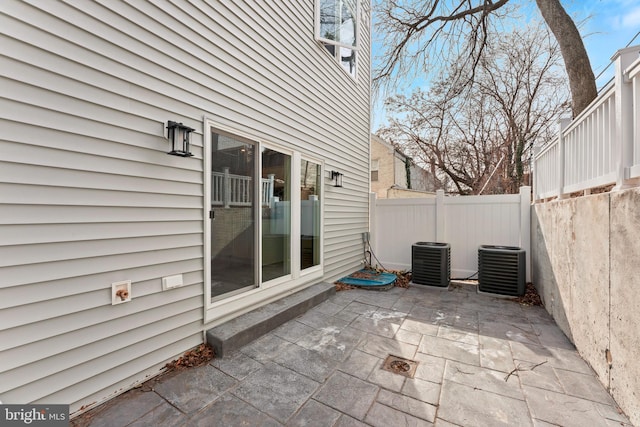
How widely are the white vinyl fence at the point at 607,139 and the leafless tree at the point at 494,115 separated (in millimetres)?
6178

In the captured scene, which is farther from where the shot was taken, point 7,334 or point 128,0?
point 128,0

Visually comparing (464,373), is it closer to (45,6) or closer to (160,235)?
(160,235)

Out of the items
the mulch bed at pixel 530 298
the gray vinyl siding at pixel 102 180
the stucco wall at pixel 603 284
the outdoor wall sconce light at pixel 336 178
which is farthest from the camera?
the outdoor wall sconce light at pixel 336 178

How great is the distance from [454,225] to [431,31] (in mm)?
4988

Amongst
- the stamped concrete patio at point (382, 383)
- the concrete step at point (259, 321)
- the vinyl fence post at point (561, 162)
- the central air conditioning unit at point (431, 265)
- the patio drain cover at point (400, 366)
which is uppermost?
the vinyl fence post at point (561, 162)

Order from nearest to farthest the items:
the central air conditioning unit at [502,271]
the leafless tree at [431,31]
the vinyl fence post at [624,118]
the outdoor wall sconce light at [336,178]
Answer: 1. the vinyl fence post at [624,118]
2. the central air conditioning unit at [502,271]
3. the outdoor wall sconce light at [336,178]
4. the leafless tree at [431,31]

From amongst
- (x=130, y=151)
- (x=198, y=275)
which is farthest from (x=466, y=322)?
(x=130, y=151)

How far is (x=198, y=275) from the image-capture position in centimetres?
257

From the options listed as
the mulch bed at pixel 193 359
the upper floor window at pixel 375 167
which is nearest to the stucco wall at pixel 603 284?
the mulch bed at pixel 193 359

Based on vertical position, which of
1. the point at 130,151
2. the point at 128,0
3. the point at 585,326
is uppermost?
the point at 128,0

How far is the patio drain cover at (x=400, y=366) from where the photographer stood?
2.30 m

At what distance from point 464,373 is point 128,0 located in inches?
159

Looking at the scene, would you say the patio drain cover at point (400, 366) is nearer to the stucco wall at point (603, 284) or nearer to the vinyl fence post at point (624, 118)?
the stucco wall at point (603, 284)

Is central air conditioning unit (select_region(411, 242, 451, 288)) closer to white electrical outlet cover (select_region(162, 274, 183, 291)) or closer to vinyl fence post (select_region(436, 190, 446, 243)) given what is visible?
vinyl fence post (select_region(436, 190, 446, 243))
